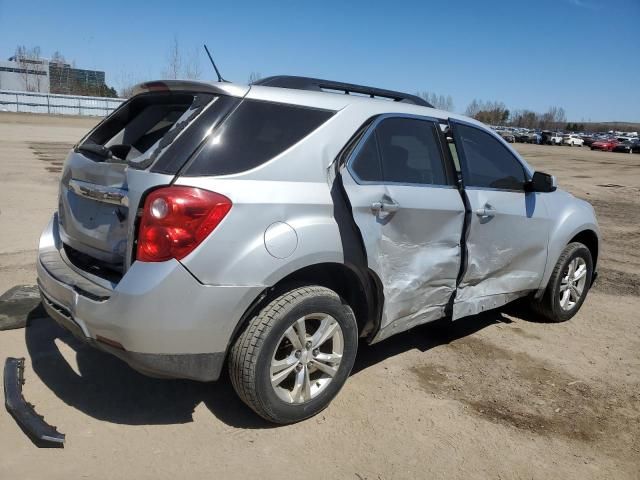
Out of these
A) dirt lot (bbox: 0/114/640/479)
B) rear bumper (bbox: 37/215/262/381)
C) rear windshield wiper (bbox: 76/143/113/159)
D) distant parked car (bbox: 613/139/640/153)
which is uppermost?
distant parked car (bbox: 613/139/640/153)

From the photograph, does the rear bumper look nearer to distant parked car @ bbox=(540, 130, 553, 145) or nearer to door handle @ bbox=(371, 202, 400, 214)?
door handle @ bbox=(371, 202, 400, 214)

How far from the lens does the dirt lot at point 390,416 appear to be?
2652 millimetres

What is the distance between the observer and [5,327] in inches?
156

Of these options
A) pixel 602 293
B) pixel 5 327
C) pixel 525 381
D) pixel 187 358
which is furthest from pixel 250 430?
pixel 602 293

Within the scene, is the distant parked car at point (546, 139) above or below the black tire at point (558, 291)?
above

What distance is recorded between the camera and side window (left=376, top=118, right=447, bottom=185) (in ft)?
10.7

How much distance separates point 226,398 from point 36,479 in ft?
3.59

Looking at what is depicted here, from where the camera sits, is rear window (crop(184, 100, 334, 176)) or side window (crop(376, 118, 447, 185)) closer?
rear window (crop(184, 100, 334, 176))

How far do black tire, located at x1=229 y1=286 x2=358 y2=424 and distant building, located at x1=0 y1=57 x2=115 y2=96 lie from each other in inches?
2806

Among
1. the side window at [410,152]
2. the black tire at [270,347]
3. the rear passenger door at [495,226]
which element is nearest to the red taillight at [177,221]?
the black tire at [270,347]

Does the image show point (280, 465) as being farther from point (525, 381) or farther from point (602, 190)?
point (602, 190)

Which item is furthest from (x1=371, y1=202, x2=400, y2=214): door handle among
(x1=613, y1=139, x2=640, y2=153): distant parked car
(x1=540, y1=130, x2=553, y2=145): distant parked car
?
(x1=540, y1=130, x2=553, y2=145): distant parked car

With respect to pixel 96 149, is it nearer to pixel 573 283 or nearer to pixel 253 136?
pixel 253 136

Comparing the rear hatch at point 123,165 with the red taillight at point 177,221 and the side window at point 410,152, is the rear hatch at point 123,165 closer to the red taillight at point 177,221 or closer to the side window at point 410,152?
the red taillight at point 177,221
